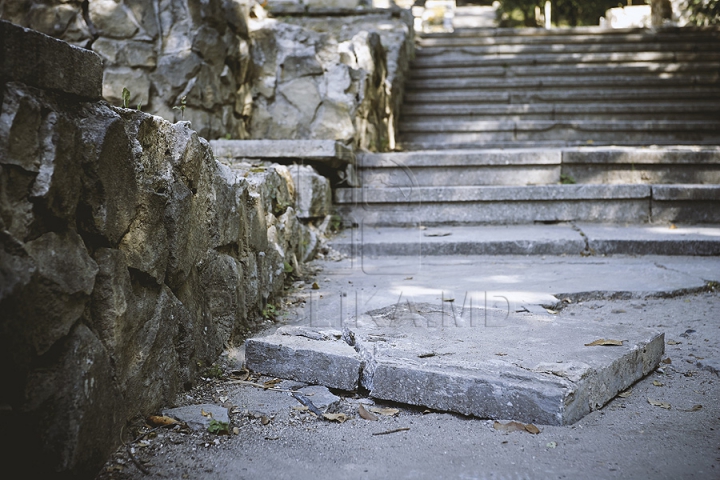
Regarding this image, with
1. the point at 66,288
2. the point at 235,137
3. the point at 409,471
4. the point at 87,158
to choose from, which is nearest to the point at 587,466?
the point at 409,471

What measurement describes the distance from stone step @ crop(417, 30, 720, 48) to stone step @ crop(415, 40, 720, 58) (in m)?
0.06

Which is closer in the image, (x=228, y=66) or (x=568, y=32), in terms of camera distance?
(x=228, y=66)

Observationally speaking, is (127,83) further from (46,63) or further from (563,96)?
(563,96)

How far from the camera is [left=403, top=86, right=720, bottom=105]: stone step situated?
7242mm

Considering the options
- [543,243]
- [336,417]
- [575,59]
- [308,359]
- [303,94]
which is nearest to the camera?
[336,417]

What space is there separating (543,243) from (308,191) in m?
1.67

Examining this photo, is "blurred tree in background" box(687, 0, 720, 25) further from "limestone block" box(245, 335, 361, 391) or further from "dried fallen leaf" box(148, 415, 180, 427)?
"dried fallen leaf" box(148, 415, 180, 427)

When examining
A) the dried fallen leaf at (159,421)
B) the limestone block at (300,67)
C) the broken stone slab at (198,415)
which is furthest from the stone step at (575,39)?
the dried fallen leaf at (159,421)

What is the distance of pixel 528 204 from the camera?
491 cm

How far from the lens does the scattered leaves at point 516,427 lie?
1.80 metres

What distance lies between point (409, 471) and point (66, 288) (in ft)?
3.18

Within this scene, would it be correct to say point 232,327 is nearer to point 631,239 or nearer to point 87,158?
point 87,158

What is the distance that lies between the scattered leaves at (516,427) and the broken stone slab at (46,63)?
4.82 feet

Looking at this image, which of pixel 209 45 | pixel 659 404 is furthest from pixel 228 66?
pixel 659 404
